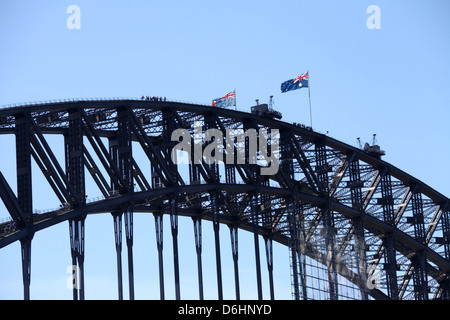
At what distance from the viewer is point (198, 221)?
353 ft

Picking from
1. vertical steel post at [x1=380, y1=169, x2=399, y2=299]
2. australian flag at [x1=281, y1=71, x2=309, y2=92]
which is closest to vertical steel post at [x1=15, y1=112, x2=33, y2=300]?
australian flag at [x1=281, y1=71, x2=309, y2=92]

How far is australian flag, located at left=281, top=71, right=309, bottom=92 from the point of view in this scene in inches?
4579

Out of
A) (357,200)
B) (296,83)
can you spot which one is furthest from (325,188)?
(296,83)

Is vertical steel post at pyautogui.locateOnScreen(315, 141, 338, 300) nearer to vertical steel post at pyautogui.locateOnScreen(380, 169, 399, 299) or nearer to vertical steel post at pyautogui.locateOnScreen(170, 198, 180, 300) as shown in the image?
vertical steel post at pyautogui.locateOnScreen(380, 169, 399, 299)

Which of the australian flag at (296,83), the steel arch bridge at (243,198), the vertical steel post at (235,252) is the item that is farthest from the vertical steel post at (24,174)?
the australian flag at (296,83)

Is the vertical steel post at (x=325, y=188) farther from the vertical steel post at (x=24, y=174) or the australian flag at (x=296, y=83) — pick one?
the vertical steel post at (x=24, y=174)

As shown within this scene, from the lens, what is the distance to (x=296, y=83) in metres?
117

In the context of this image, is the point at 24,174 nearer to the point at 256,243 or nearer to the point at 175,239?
the point at 175,239

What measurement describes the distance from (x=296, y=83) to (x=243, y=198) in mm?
15051

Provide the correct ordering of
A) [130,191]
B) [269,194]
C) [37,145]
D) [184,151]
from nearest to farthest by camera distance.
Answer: [37,145], [130,191], [184,151], [269,194]
